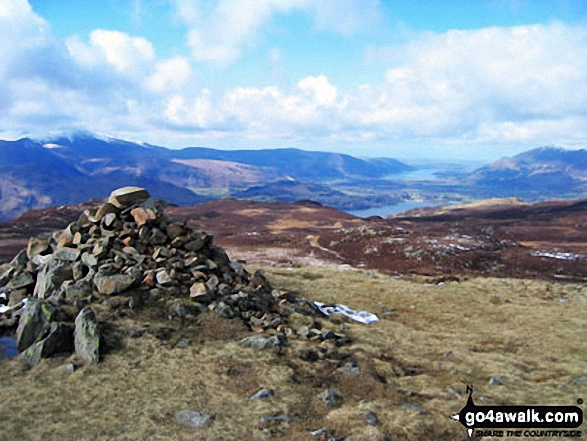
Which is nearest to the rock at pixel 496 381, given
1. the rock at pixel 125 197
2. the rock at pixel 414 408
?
the rock at pixel 414 408

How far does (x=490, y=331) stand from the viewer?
28625 millimetres

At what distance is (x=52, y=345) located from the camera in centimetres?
1909

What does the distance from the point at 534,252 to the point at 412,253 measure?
2125 centimetres

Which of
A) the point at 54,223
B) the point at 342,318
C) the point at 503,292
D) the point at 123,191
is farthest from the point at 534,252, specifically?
the point at 54,223

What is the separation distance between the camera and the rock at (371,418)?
1484 centimetres

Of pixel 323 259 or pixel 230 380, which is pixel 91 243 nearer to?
pixel 230 380

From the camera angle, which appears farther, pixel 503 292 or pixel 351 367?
pixel 503 292

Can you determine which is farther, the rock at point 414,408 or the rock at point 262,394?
the rock at point 262,394

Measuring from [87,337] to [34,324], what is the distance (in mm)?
3008

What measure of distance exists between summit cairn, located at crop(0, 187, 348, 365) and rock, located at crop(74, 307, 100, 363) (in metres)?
0.05

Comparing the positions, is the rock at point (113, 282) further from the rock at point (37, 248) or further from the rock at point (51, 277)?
the rock at point (37, 248)

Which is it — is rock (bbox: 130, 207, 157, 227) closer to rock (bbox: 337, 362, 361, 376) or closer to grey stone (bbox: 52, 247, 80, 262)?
grey stone (bbox: 52, 247, 80, 262)

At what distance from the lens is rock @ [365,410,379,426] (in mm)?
14837

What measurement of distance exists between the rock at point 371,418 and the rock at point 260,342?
7385 mm
